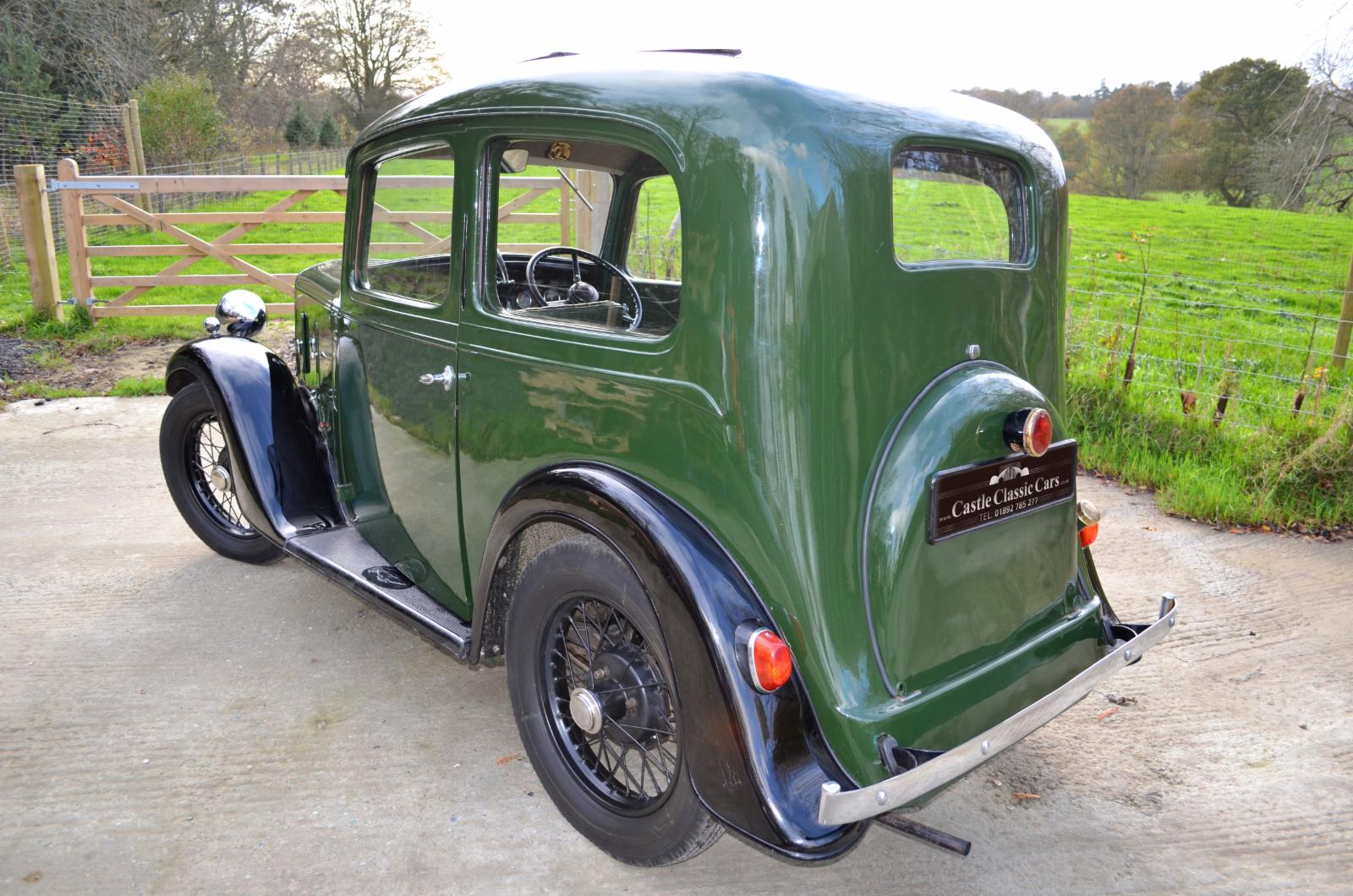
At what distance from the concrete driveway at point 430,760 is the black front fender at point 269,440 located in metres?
0.48

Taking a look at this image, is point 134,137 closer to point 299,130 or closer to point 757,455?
point 299,130

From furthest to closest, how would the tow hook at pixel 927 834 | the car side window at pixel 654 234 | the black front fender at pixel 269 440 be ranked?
1. the black front fender at pixel 269 440
2. the car side window at pixel 654 234
3. the tow hook at pixel 927 834

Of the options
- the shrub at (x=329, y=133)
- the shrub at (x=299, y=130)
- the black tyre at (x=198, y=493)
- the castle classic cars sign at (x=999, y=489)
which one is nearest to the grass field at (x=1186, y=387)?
the castle classic cars sign at (x=999, y=489)

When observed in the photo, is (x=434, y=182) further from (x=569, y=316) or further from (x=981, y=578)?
(x=981, y=578)

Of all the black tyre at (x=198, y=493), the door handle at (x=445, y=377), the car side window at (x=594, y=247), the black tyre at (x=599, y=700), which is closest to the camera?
the black tyre at (x=599, y=700)

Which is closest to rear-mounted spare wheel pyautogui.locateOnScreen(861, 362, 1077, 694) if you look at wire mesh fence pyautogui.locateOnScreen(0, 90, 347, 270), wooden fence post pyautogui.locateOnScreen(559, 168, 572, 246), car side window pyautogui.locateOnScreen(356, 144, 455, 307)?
car side window pyautogui.locateOnScreen(356, 144, 455, 307)

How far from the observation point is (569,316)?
8.73 feet

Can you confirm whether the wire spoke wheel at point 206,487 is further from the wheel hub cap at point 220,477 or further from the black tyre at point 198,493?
the wheel hub cap at point 220,477

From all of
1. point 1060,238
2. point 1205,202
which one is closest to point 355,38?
point 1205,202

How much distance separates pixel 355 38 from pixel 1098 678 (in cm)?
3303

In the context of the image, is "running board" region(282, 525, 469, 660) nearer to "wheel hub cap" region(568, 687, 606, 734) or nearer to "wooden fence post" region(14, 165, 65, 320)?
"wheel hub cap" region(568, 687, 606, 734)

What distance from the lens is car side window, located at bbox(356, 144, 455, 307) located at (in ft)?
9.60

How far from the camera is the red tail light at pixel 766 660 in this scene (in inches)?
79.0

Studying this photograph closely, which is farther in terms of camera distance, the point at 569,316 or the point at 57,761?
the point at 57,761
